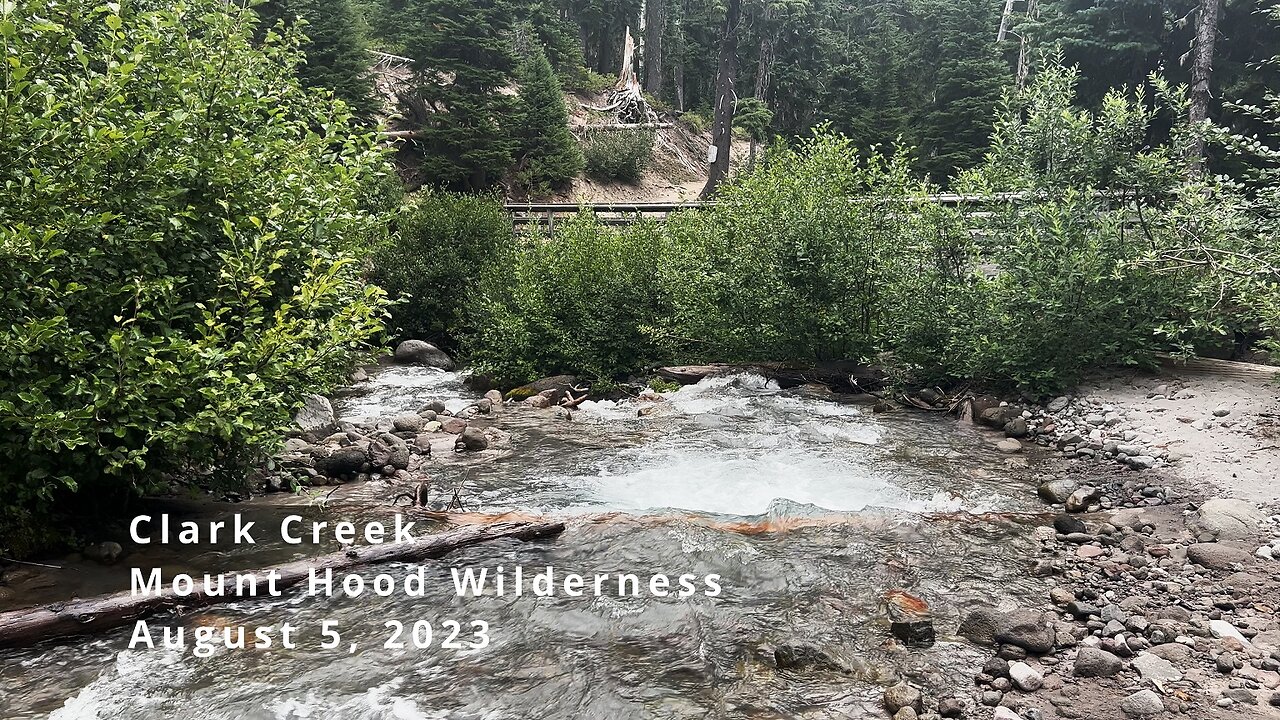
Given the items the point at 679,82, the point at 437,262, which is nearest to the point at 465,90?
the point at 437,262

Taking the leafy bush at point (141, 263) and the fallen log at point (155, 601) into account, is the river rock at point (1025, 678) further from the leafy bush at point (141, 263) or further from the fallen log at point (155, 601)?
the leafy bush at point (141, 263)

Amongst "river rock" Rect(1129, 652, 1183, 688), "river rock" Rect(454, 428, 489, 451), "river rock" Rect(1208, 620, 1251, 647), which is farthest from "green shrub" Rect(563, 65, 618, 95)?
"river rock" Rect(1129, 652, 1183, 688)

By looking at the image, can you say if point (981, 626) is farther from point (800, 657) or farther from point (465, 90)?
point (465, 90)

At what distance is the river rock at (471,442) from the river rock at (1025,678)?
7.87m

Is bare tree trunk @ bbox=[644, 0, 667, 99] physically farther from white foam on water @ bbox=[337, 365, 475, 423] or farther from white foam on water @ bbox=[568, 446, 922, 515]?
white foam on water @ bbox=[568, 446, 922, 515]

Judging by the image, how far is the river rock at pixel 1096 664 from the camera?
521 centimetres

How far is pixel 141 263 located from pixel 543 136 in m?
32.5

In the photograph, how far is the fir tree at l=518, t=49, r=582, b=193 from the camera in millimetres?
37156

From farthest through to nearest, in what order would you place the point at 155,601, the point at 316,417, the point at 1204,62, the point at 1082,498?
1. the point at 1204,62
2. the point at 316,417
3. the point at 1082,498
4. the point at 155,601

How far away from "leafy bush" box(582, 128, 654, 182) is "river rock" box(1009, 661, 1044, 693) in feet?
124

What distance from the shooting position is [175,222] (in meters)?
6.17

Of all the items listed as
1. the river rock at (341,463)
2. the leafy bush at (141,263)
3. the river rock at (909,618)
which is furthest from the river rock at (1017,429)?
the leafy bush at (141,263)

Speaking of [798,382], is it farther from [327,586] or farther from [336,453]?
[327,586]

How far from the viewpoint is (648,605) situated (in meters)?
6.50
